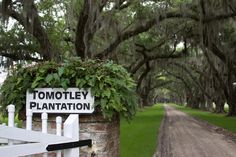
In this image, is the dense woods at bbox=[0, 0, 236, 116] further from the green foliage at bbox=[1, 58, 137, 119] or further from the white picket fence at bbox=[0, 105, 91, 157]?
the white picket fence at bbox=[0, 105, 91, 157]

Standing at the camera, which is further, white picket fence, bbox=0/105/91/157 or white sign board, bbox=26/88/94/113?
white sign board, bbox=26/88/94/113

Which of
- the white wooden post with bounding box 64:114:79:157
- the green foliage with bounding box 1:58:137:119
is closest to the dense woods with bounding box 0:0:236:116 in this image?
the green foliage with bounding box 1:58:137:119

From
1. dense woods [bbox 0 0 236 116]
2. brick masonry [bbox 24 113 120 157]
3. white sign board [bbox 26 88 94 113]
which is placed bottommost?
brick masonry [bbox 24 113 120 157]

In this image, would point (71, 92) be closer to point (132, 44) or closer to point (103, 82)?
point (103, 82)

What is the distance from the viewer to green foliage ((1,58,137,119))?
5137 millimetres

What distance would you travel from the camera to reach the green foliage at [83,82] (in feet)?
16.9

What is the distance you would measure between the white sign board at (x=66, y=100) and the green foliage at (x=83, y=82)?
6cm

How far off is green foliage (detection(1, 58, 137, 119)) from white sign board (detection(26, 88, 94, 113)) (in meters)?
0.06

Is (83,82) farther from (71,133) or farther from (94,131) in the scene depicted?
(71,133)

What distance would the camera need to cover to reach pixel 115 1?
19.7 m

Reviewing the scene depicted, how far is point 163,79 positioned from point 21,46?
50.9 metres

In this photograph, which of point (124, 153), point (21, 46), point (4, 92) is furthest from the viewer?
point (21, 46)

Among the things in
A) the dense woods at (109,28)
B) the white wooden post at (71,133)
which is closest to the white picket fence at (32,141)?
the white wooden post at (71,133)

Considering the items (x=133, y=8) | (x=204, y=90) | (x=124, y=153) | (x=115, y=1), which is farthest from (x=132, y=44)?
(x=204, y=90)
